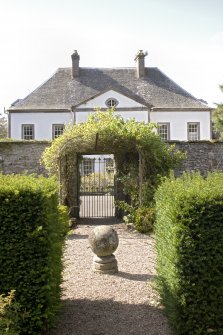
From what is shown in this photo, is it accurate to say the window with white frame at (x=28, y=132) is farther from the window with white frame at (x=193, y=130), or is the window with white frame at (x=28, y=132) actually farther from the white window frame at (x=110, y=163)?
the white window frame at (x=110, y=163)

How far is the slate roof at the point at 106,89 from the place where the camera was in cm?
3041

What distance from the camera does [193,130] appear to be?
1225 inches

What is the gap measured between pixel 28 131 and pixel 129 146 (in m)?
19.3

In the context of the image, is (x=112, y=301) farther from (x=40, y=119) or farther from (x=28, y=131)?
(x=28, y=131)

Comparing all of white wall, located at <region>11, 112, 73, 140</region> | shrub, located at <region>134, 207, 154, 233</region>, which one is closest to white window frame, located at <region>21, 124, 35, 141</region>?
white wall, located at <region>11, 112, 73, 140</region>

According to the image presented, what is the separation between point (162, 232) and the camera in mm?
4855

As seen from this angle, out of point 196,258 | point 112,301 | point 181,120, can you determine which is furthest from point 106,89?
point 196,258

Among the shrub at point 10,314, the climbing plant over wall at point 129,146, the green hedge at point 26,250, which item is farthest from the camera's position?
the climbing plant over wall at point 129,146

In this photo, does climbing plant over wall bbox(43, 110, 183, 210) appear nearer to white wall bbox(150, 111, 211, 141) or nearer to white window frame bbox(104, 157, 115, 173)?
white window frame bbox(104, 157, 115, 173)

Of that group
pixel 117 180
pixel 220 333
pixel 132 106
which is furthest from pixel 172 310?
pixel 132 106

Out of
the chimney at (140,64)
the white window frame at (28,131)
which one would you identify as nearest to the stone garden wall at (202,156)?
the white window frame at (28,131)

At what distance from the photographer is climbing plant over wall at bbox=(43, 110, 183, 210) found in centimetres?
1200

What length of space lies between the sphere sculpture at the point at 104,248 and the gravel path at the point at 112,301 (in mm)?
159

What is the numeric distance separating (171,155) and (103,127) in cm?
284
